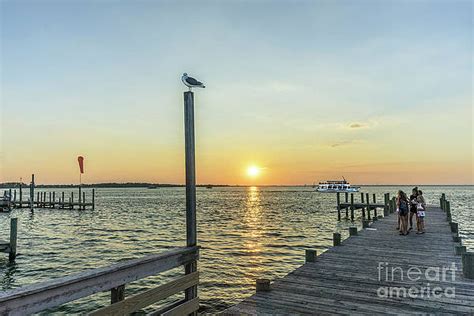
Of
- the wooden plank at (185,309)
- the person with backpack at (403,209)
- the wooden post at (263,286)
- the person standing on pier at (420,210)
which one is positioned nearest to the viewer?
the wooden plank at (185,309)

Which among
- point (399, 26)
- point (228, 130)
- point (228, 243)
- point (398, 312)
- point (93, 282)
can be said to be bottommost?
point (228, 243)

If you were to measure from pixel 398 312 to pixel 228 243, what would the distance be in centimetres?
1783

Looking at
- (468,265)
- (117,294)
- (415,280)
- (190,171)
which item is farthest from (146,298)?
(468,265)

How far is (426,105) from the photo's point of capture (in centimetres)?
2314

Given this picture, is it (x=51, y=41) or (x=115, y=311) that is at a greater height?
(x=51, y=41)

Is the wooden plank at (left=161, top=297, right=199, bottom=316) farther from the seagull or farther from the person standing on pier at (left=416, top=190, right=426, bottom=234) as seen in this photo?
the person standing on pier at (left=416, top=190, right=426, bottom=234)

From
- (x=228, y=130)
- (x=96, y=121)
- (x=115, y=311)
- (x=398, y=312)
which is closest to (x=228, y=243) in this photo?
(x=228, y=130)

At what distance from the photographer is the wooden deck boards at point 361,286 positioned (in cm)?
596

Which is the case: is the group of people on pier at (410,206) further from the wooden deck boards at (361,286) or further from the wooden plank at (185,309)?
the wooden plank at (185,309)

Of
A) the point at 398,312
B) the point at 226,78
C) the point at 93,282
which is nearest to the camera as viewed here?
the point at 93,282

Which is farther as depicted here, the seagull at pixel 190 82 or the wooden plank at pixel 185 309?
the seagull at pixel 190 82

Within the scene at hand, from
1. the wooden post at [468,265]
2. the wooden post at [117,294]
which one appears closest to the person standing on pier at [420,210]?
the wooden post at [468,265]

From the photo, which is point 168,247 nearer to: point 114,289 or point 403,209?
point 403,209

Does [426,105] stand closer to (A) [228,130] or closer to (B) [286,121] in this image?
(B) [286,121]
